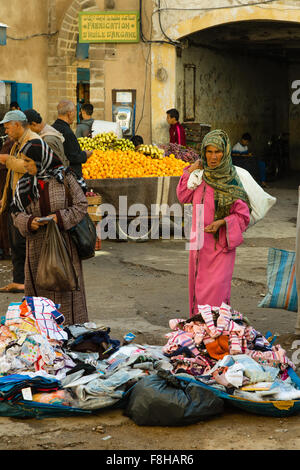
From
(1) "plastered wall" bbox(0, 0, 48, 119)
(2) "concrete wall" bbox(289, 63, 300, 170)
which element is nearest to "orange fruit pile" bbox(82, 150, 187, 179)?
(1) "plastered wall" bbox(0, 0, 48, 119)

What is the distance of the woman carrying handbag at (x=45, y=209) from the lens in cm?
553

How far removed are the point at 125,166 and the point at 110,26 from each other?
5492mm

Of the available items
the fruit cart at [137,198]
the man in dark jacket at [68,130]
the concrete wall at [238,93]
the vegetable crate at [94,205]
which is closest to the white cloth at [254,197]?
the man in dark jacket at [68,130]

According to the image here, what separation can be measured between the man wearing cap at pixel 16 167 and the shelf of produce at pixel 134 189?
2.42 m

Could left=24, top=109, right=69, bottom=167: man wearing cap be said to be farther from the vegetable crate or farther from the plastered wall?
the plastered wall

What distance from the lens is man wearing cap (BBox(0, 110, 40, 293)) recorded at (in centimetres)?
739

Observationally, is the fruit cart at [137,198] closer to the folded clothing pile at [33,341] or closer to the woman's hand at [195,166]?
the woman's hand at [195,166]

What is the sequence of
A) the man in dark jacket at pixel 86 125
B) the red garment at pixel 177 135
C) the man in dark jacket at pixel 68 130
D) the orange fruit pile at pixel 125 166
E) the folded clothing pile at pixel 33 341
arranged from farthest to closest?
the red garment at pixel 177 135 → the man in dark jacket at pixel 86 125 → the orange fruit pile at pixel 125 166 → the man in dark jacket at pixel 68 130 → the folded clothing pile at pixel 33 341

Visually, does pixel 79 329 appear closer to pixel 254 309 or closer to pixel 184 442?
pixel 184 442

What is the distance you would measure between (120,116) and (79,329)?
1028 cm

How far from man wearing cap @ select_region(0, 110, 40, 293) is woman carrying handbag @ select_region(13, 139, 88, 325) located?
5.85 ft

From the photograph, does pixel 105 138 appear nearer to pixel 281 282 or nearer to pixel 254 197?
pixel 254 197

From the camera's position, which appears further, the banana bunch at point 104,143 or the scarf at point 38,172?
the banana bunch at point 104,143

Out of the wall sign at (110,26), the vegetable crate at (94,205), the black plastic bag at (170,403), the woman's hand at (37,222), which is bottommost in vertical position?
the black plastic bag at (170,403)
